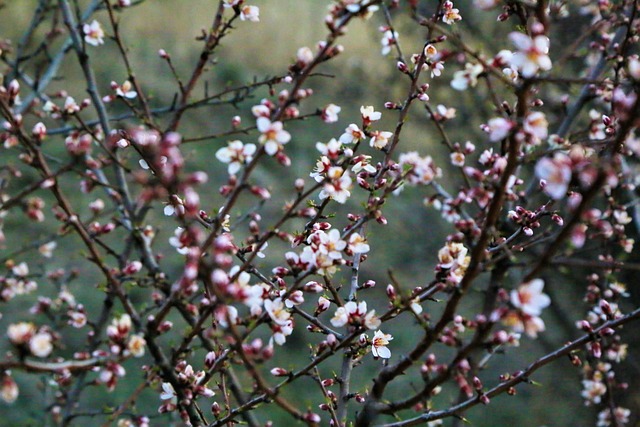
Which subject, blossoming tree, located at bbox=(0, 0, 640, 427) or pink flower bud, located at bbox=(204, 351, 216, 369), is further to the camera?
pink flower bud, located at bbox=(204, 351, 216, 369)

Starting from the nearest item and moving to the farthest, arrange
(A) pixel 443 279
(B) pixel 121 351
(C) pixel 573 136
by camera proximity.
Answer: (B) pixel 121 351, (A) pixel 443 279, (C) pixel 573 136

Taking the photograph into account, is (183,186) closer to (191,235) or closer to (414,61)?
(191,235)

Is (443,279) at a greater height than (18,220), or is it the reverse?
(18,220)

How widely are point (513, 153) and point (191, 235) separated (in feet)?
1.72

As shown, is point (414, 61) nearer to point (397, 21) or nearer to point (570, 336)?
point (570, 336)

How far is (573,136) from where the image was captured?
225cm

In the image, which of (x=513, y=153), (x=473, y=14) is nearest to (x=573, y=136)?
(x=513, y=153)

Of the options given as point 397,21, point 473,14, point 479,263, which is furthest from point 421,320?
point 397,21

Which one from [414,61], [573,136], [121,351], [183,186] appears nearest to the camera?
[183,186]

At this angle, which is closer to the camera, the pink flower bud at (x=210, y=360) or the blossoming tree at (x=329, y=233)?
the blossoming tree at (x=329, y=233)

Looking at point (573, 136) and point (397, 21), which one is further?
point (397, 21)

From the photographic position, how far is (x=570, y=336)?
4035 mm

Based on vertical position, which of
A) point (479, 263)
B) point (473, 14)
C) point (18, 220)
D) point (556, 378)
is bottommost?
Result: point (479, 263)

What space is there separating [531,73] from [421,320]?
0.45 metres
